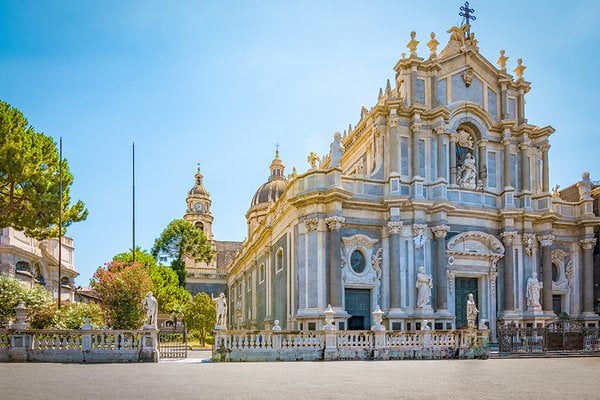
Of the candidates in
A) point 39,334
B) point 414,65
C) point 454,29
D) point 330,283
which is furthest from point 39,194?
point 454,29

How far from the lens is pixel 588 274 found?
37000mm

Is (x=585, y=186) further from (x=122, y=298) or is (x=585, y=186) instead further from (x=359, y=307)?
(x=122, y=298)

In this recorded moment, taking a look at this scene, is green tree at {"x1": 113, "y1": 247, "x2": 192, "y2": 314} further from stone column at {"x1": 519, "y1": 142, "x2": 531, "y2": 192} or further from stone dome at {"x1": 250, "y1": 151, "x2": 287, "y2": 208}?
stone column at {"x1": 519, "y1": 142, "x2": 531, "y2": 192}

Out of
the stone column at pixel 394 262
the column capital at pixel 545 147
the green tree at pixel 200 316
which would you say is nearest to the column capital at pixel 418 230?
the stone column at pixel 394 262

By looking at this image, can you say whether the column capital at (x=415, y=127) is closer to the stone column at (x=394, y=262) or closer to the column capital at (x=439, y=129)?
the column capital at (x=439, y=129)

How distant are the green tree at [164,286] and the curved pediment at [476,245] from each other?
25631 mm

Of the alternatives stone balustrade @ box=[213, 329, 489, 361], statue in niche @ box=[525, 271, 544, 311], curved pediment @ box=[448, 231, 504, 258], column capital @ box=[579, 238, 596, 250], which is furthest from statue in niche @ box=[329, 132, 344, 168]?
column capital @ box=[579, 238, 596, 250]

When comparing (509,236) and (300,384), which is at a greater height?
(509,236)

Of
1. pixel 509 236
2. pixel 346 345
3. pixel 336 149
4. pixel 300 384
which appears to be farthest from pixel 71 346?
pixel 509 236

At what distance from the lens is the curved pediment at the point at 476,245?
33750 mm

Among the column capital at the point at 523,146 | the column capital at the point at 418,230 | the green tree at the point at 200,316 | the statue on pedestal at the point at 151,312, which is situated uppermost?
the column capital at the point at 523,146

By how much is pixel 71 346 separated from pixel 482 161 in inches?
954

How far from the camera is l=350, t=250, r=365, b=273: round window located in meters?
32.2

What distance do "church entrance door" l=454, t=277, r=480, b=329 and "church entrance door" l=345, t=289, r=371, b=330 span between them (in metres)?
5.22
